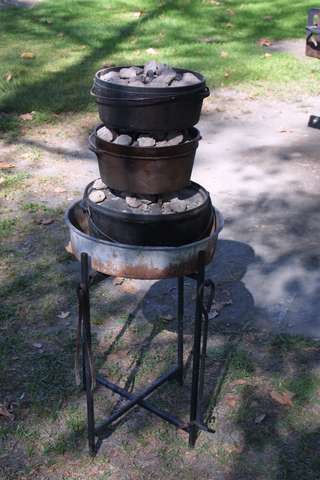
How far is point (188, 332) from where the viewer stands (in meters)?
4.13

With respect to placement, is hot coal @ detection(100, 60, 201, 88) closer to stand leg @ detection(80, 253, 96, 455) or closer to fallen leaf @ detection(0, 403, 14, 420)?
stand leg @ detection(80, 253, 96, 455)

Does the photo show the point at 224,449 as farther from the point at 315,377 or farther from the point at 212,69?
the point at 212,69

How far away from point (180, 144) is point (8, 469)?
1.74 m

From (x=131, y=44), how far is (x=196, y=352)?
8068 mm

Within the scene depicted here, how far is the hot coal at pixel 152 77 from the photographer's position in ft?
9.46

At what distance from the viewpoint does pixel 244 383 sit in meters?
3.69

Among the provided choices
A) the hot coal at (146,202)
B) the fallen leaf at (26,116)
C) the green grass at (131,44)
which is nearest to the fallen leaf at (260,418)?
the hot coal at (146,202)

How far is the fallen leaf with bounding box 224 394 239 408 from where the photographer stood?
355 cm

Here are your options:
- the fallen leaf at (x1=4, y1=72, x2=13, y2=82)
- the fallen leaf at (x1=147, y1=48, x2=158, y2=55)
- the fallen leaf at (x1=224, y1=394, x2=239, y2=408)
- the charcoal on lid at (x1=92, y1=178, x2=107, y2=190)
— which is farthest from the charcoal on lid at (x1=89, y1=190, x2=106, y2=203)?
the fallen leaf at (x1=147, y1=48, x2=158, y2=55)

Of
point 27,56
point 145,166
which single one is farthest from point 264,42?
point 145,166

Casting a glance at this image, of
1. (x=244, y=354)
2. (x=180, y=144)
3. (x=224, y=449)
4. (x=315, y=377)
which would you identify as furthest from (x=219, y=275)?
(x=180, y=144)

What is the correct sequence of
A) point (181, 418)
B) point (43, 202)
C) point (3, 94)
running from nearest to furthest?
point (181, 418) → point (43, 202) → point (3, 94)

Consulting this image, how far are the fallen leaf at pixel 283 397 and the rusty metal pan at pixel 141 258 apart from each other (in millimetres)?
1063

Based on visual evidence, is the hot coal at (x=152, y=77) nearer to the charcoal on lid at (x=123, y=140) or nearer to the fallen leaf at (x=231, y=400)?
the charcoal on lid at (x=123, y=140)
